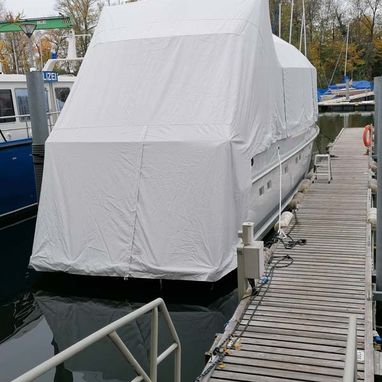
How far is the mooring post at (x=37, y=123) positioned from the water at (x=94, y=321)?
6.61ft

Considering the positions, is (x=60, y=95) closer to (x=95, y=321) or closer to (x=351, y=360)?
(x=95, y=321)

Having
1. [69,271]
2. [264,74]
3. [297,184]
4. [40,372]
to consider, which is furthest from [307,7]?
[40,372]

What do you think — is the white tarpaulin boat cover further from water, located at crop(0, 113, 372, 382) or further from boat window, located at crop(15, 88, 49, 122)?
boat window, located at crop(15, 88, 49, 122)

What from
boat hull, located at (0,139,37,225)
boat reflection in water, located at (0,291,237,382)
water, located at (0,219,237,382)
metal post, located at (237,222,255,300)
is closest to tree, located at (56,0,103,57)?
boat hull, located at (0,139,37,225)

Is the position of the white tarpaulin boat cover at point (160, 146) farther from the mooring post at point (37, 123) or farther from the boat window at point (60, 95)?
the boat window at point (60, 95)

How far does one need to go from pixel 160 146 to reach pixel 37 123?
11.0 ft

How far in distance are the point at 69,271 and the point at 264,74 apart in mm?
4279

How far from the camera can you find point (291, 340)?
4945 mm

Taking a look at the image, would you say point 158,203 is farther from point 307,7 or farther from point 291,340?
point 307,7

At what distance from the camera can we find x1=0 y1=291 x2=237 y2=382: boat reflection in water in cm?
545

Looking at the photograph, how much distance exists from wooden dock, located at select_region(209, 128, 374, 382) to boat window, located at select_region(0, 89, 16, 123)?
743 cm

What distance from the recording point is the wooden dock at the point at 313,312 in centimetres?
450

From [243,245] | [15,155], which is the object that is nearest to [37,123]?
[15,155]

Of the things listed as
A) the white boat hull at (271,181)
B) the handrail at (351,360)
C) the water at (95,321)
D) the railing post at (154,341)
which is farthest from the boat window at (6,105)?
the handrail at (351,360)
